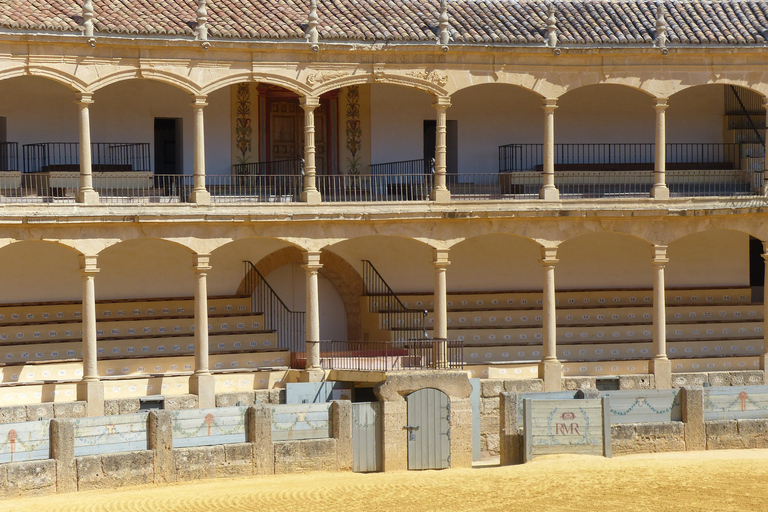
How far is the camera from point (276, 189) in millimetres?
31797

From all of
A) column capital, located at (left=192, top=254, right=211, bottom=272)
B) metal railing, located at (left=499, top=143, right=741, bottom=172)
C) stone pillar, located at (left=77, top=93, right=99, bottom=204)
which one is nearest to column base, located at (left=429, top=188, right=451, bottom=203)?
metal railing, located at (left=499, top=143, right=741, bottom=172)

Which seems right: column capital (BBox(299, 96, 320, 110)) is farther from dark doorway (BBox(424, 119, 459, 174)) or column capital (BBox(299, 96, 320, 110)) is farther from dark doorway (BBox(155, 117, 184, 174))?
dark doorway (BBox(424, 119, 459, 174))

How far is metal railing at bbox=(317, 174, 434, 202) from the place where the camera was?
31.6 meters

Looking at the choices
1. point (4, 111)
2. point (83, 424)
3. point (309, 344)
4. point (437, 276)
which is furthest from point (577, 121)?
point (83, 424)

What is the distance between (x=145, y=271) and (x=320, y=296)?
13.8ft

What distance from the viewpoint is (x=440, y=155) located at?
101ft

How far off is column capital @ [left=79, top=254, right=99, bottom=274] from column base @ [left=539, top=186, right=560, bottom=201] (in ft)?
32.4

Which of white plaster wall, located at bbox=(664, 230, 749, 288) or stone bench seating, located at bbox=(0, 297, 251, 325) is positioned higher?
white plaster wall, located at bbox=(664, 230, 749, 288)

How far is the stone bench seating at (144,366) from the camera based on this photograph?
28.7m

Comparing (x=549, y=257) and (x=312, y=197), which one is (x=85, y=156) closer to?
(x=312, y=197)

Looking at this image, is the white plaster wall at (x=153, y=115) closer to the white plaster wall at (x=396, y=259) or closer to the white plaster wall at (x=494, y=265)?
the white plaster wall at (x=396, y=259)

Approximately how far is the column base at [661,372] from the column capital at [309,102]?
9.36m

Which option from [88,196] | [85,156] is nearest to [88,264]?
[88,196]

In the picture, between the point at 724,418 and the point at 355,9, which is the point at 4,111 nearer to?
the point at 355,9
